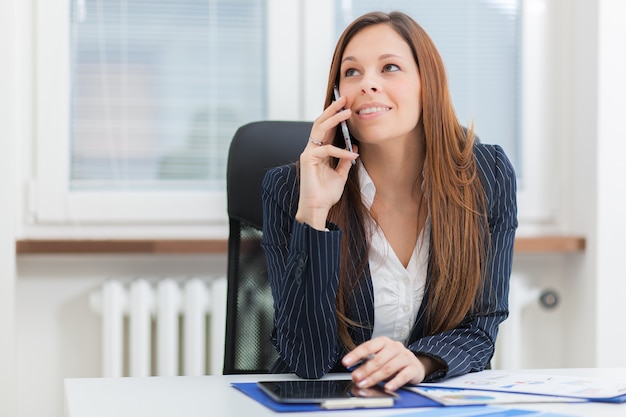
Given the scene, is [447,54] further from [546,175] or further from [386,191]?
[386,191]

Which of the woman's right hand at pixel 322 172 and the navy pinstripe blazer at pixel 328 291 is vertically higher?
the woman's right hand at pixel 322 172

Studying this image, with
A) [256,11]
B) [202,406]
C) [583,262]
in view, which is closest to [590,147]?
[583,262]

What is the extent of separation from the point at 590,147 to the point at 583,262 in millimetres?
349

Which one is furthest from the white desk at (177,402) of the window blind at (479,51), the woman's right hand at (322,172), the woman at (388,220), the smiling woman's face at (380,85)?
the window blind at (479,51)

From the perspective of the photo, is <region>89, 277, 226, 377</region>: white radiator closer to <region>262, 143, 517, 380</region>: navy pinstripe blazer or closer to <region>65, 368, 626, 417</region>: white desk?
<region>262, 143, 517, 380</region>: navy pinstripe blazer

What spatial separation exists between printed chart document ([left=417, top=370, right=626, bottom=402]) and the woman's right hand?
39 cm

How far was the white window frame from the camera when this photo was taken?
2.34m

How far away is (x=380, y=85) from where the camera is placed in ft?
5.06

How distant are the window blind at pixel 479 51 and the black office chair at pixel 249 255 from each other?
2.99 ft

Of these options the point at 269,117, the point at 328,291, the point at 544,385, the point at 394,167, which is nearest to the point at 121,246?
the point at 269,117

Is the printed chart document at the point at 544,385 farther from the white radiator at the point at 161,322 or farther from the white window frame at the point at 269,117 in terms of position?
the white window frame at the point at 269,117

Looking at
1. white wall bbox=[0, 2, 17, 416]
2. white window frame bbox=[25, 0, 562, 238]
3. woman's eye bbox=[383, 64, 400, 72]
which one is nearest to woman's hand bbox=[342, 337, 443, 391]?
woman's eye bbox=[383, 64, 400, 72]

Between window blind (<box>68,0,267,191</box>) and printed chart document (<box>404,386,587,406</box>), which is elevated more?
window blind (<box>68,0,267,191</box>)

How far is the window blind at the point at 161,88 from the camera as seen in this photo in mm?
2375
